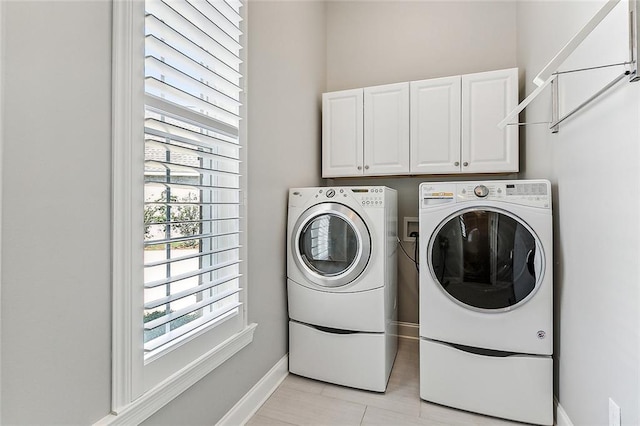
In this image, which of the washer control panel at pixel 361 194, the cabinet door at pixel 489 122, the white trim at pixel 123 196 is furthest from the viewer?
the cabinet door at pixel 489 122

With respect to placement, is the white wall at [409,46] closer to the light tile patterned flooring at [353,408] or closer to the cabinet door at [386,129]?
the cabinet door at [386,129]

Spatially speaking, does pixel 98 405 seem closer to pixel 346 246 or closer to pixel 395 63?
pixel 346 246

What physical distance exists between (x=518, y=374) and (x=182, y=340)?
5.36 feet

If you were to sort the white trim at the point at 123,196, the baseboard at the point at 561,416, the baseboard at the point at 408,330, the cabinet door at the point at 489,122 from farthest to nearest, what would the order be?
the baseboard at the point at 408,330 → the cabinet door at the point at 489,122 → the baseboard at the point at 561,416 → the white trim at the point at 123,196

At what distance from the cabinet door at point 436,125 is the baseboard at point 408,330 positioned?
1.28m

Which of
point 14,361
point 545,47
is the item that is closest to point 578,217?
point 545,47

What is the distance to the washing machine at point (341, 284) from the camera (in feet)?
6.15

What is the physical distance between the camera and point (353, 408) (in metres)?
1.77

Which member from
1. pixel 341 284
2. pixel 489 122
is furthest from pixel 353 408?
pixel 489 122

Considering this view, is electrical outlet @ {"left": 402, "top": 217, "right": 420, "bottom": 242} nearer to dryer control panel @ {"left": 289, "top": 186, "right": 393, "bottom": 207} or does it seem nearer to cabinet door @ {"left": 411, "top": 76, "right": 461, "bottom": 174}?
cabinet door @ {"left": 411, "top": 76, "right": 461, "bottom": 174}

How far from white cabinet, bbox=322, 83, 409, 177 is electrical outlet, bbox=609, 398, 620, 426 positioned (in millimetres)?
1650

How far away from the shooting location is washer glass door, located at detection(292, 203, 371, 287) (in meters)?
1.88

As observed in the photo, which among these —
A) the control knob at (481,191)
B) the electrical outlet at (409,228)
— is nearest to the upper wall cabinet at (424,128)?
the electrical outlet at (409,228)

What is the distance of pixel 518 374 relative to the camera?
1.64m
